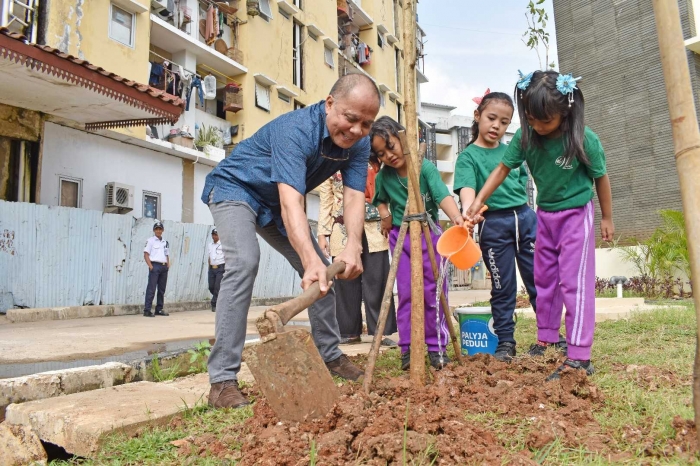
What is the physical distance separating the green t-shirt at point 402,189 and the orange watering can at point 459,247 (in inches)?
16.3

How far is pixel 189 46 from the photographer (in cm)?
1491

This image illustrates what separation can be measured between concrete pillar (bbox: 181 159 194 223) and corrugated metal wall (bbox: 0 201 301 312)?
1.31 meters

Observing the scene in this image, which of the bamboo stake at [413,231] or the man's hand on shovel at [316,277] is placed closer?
the man's hand on shovel at [316,277]

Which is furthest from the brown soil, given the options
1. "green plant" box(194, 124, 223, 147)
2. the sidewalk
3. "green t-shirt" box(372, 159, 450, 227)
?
"green plant" box(194, 124, 223, 147)

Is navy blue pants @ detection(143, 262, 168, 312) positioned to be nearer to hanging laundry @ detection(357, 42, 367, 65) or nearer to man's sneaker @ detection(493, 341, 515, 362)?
man's sneaker @ detection(493, 341, 515, 362)

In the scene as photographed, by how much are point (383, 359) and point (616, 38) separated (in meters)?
11.5

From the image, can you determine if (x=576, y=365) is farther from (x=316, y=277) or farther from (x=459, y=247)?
(x=316, y=277)

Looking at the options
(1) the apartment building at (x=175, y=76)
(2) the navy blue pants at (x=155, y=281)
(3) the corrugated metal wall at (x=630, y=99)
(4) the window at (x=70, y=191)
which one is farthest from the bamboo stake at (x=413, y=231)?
(3) the corrugated metal wall at (x=630, y=99)

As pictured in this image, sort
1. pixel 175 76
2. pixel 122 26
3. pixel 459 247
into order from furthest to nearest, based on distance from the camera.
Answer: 1. pixel 175 76
2. pixel 122 26
3. pixel 459 247

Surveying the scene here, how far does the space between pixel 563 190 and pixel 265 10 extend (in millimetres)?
16926

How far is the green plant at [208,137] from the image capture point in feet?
49.9

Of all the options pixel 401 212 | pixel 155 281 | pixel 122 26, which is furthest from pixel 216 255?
pixel 401 212

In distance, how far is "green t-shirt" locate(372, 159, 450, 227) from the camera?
360 cm

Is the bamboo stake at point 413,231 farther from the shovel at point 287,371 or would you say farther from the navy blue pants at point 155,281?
the navy blue pants at point 155,281
